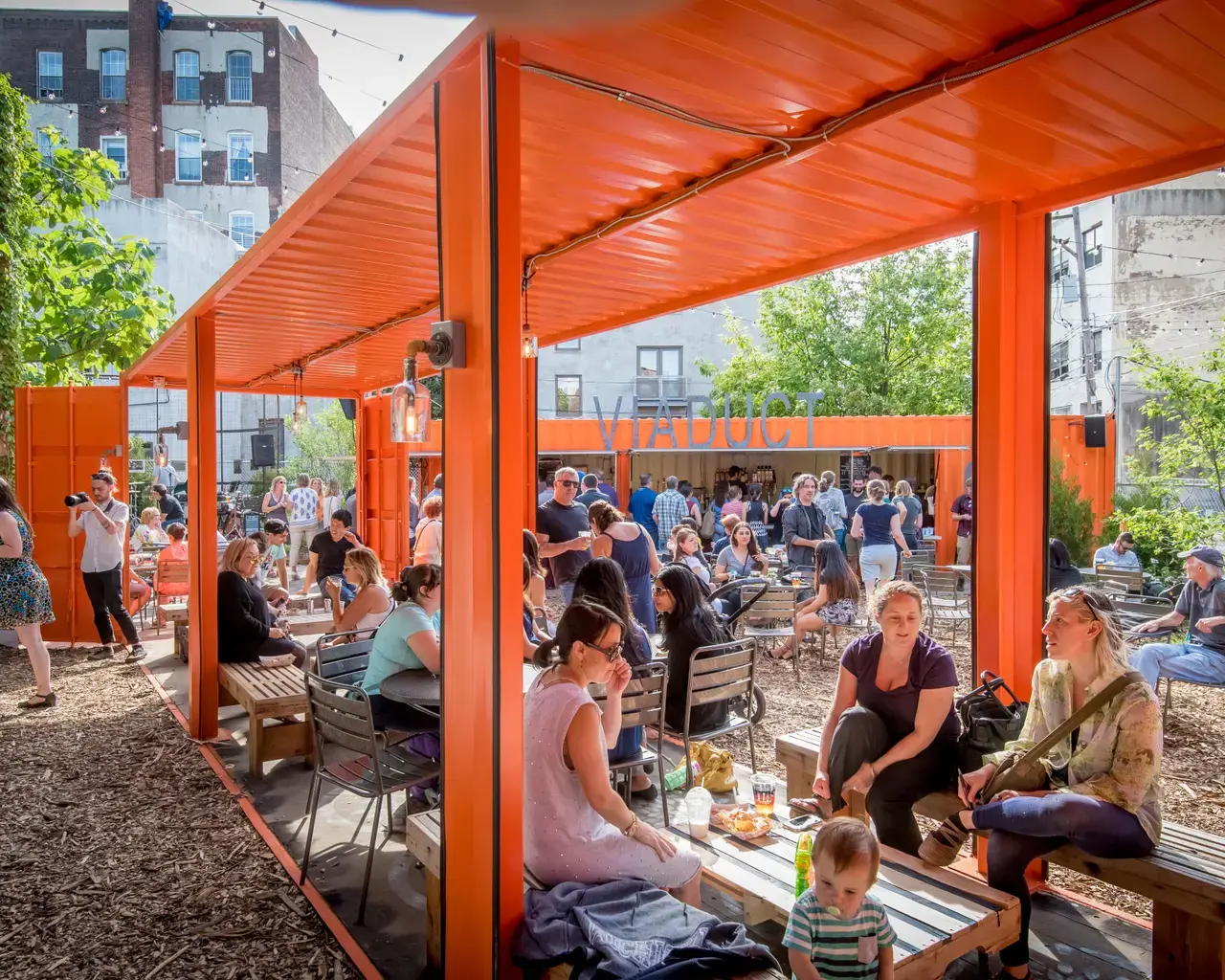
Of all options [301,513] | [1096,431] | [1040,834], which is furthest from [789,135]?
[1096,431]

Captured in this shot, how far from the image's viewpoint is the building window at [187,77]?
95.3 feet

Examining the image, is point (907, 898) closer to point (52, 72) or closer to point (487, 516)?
point (487, 516)

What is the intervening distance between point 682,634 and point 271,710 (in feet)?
8.05

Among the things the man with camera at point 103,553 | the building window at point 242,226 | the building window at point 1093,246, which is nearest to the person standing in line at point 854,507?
the man with camera at point 103,553

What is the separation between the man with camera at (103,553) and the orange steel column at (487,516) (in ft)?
23.7

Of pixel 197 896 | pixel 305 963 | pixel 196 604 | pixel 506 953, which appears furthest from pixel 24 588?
pixel 506 953

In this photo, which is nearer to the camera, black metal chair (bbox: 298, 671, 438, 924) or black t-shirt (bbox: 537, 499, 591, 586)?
black metal chair (bbox: 298, 671, 438, 924)

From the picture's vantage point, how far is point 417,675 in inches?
169

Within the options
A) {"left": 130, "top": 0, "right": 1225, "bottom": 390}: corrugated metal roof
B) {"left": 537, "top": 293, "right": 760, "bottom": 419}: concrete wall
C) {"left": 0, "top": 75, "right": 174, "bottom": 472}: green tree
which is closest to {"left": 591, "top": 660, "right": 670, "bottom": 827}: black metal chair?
{"left": 130, "top": 0, "right": 1225, "bottom": 390}: corrugated metal roof

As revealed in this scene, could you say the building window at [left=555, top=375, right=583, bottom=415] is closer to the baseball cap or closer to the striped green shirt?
the baseball cap

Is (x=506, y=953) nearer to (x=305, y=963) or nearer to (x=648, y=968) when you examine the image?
(x=648, y=968)

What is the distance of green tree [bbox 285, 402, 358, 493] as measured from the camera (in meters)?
26.2

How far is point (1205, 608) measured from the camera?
19.3ft

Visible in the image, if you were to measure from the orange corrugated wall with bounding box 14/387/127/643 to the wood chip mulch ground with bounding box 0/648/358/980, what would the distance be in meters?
3.23
